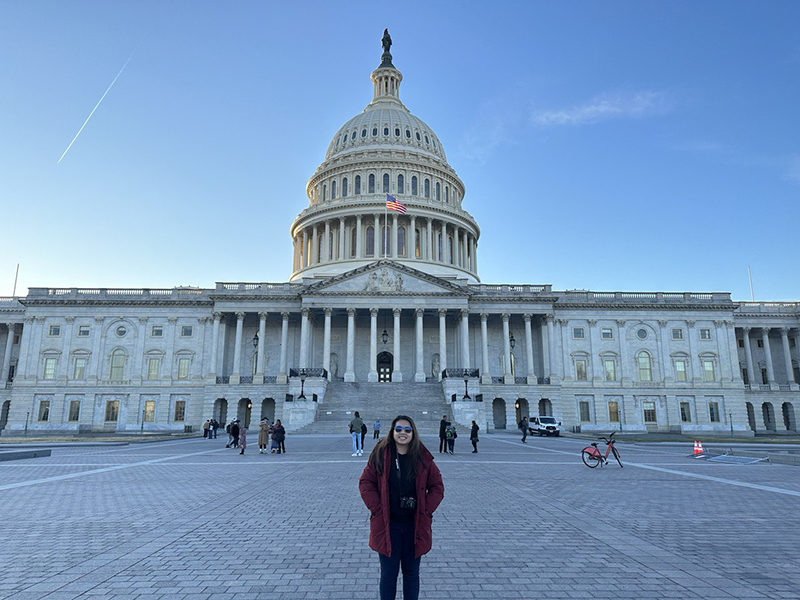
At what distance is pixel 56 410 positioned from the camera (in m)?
63.1

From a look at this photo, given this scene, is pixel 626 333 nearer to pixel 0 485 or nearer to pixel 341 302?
pixel 341 302

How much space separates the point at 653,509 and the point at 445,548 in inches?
222

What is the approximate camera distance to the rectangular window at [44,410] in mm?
62969

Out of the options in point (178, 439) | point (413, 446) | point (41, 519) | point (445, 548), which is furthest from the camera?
point (178, 439)

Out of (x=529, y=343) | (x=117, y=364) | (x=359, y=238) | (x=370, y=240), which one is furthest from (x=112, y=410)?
(x=529, y=343)

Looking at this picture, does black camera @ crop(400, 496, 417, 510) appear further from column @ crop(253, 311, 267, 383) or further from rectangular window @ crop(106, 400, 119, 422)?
rectangular window @ crop(106, 400, 119, 422)

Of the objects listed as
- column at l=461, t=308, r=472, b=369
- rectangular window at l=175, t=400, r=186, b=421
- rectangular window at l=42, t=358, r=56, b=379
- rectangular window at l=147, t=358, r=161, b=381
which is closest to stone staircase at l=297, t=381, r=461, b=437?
column at l=461, t=308, r=472, b=369

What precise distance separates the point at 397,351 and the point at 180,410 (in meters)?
25.2

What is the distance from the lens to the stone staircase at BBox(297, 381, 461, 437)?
46.9 m

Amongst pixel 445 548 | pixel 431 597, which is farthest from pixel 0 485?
pixel 431 597

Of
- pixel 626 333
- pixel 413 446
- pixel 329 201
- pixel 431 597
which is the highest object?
pixel 329 201

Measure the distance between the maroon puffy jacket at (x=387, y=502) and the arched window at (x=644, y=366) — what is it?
218ft

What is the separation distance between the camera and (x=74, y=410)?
209 ft

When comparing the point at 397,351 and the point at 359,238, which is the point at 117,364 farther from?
the point at 359,238
